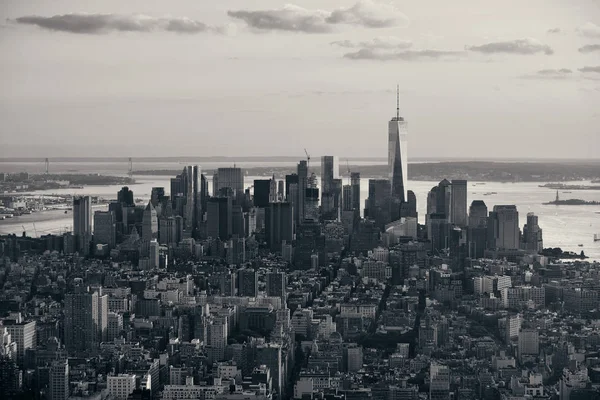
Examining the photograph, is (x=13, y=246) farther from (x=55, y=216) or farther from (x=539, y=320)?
(x=539, y=320)

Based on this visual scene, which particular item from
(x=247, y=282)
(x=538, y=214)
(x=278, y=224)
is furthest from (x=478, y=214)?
(x=247, y=282)

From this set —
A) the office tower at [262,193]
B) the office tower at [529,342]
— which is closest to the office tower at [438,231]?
the office tower at [262,193]

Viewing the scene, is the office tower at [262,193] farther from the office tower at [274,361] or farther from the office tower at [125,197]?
the office tower at [274,361]

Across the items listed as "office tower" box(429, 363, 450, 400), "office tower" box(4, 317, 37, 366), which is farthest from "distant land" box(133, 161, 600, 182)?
"office tower" box(4, 317, 37, 366)

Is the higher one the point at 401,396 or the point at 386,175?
the point at 386,175

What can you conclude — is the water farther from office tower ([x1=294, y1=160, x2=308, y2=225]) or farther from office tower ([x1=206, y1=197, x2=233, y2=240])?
office tower ([x1=294, y1=160, x2=308, y2=225])

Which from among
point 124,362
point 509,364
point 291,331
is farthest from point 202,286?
point 509,364

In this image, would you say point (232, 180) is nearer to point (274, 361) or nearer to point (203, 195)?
point (203, 195)
